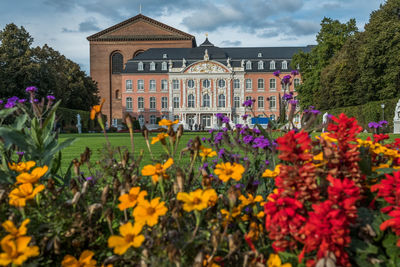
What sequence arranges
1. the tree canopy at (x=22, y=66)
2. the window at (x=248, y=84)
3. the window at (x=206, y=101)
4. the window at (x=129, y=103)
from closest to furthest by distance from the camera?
the tree canopy at (x=22, y=66), the window at (x=206, y=101), the window at (x=248, y=84), the window at (x=129, y=103)

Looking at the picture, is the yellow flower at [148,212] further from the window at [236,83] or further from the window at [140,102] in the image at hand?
the window at [140,102]

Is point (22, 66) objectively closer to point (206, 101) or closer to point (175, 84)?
point (175, 84)

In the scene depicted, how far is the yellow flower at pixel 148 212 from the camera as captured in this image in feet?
4.52

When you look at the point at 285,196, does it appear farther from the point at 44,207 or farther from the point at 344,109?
the point at 344,109

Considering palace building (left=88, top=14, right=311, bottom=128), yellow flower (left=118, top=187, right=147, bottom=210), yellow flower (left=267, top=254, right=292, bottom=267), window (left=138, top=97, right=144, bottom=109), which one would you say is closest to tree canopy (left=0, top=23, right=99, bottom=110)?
window (left=138, top=97, right=144, bottom=109)

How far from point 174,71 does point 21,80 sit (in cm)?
2044

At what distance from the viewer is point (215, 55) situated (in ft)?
153

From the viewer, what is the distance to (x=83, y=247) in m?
1.75

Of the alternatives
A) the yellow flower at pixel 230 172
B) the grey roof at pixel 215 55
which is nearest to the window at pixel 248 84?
the grey roof at pixel 215 55

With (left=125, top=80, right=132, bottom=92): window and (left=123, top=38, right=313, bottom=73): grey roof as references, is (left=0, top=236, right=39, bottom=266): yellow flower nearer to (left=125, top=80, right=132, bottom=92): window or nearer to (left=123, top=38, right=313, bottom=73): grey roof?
(left=123, top=38, right=313, bottom=73): grey roof

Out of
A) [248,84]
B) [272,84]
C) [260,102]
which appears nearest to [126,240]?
[248,84]

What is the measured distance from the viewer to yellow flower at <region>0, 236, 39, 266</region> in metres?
1.17

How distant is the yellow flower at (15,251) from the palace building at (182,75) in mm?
43333

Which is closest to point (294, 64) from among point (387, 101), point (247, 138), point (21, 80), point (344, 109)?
point (344, 109)
